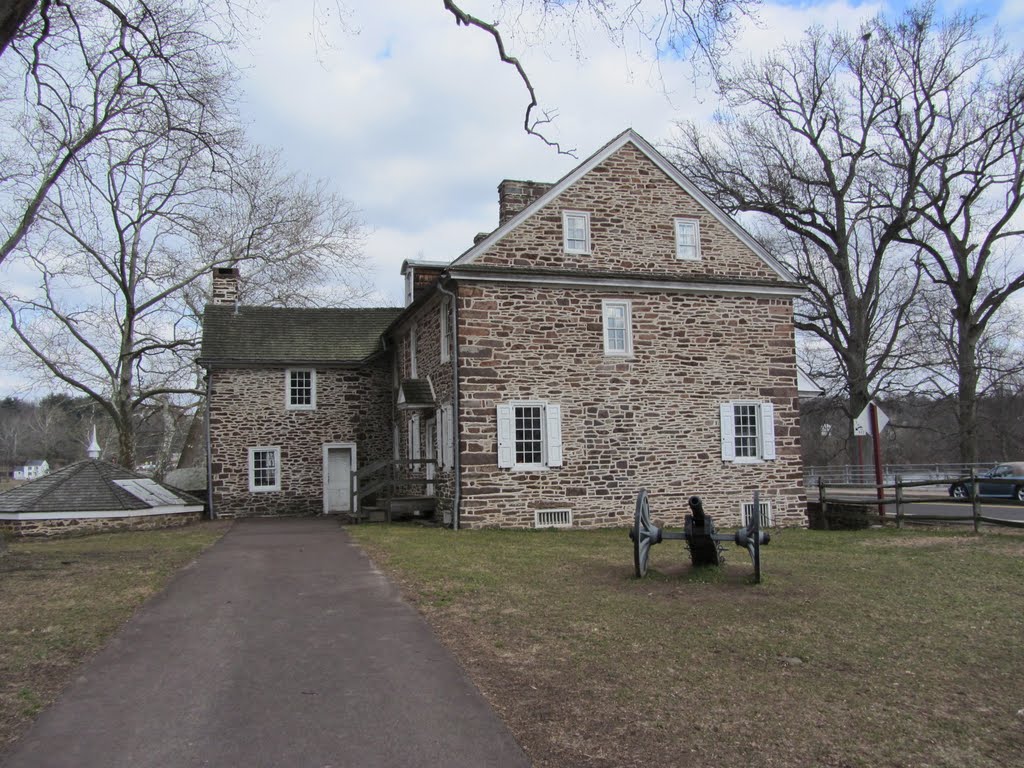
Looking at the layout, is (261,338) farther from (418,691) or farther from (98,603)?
(418,691)

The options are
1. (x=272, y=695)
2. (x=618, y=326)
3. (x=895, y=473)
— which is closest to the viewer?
(x=272, y=695)

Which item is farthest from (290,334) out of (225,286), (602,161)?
(602,161)

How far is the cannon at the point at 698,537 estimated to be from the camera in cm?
938

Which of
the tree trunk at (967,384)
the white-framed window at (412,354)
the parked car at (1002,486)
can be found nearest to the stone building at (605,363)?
the white-framed window at (412,354)

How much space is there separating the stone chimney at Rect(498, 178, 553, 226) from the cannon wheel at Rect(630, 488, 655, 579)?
11.6 metres

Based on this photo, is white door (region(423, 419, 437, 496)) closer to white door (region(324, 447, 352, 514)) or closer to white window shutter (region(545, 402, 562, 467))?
white window shutter (region(545, 402, 562, 467))

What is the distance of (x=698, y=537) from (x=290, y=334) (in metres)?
18.4

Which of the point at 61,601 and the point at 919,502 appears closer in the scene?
the point at 61,601

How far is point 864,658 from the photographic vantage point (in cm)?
644

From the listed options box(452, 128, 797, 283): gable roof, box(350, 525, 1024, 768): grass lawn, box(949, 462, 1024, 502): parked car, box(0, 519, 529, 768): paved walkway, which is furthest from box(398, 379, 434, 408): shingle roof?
box(949, 462, 1024, 502): parked car

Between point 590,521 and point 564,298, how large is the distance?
4.86 m

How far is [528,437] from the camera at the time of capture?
1772cm

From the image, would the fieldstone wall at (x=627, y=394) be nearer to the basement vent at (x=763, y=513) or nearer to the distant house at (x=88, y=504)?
the basement vent at (x=763, y=513)

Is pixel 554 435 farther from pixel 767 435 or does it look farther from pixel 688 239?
pixel 688 239
